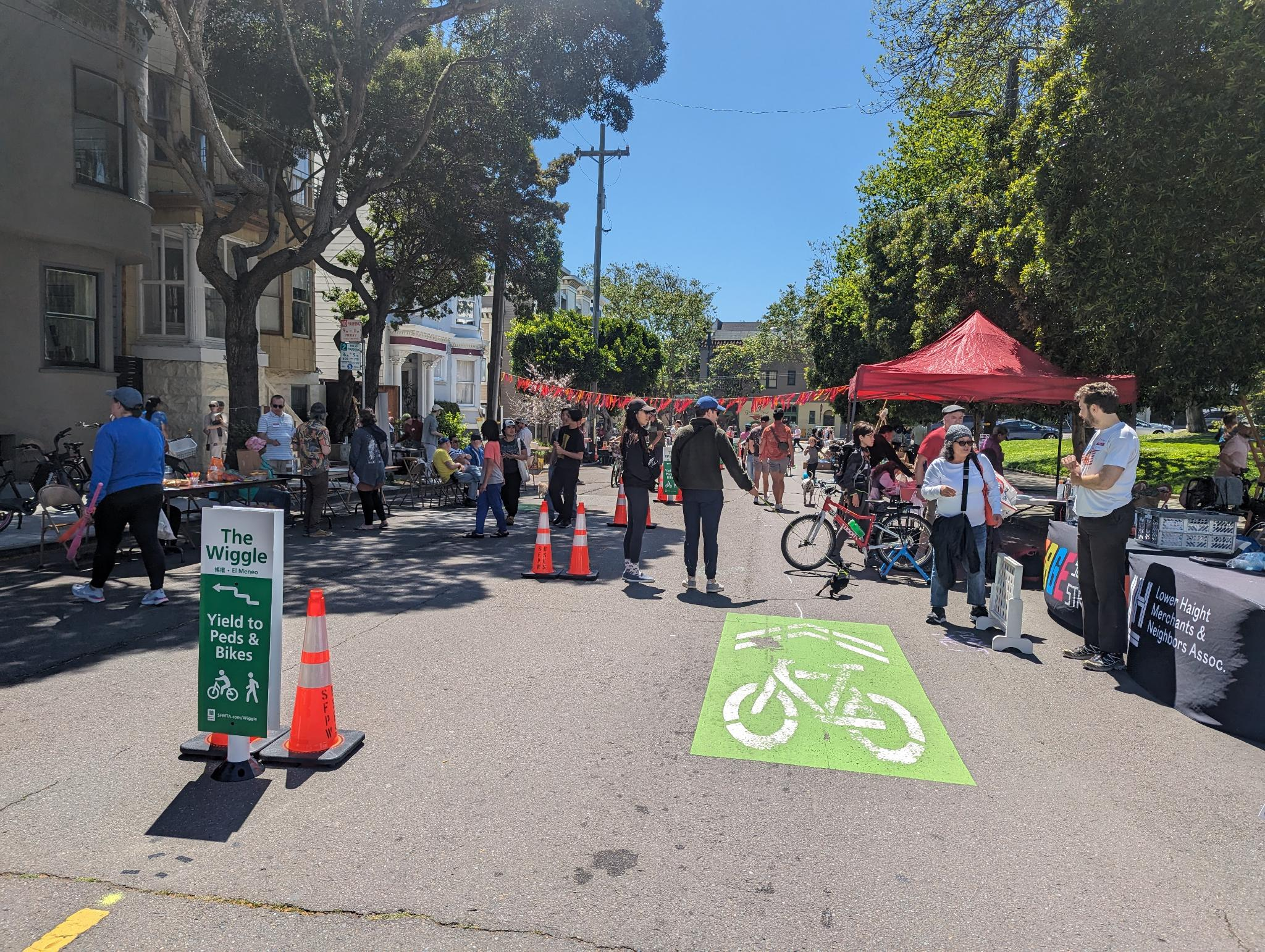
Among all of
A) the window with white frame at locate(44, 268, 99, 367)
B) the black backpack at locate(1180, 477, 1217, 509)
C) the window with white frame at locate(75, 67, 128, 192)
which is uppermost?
the window with white frame at locate(75, 67, 128, 192)

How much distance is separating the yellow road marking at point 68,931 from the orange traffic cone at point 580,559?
678 cm

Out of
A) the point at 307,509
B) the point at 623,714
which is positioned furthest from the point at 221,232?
the point at 623,714

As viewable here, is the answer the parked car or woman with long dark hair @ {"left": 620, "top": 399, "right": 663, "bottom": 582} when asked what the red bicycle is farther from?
the parked car

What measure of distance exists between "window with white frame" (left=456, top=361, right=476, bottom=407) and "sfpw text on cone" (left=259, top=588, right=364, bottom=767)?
39971 millimetres

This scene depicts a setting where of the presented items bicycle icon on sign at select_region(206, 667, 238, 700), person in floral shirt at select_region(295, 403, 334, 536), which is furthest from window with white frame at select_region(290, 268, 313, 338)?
bicycle icon on sign at select_region(206, 667, 238, 700)

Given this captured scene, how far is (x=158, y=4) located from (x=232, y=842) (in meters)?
15.1

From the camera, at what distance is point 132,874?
11.7 feet

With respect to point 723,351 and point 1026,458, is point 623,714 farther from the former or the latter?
point 723,351

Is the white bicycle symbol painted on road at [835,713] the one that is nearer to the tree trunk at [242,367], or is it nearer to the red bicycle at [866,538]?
the red bicycle at [866,538]

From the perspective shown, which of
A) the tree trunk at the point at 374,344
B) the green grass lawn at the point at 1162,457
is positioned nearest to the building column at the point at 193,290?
the tree trunk at the point at 374,344

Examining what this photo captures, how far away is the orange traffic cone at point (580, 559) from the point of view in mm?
9945

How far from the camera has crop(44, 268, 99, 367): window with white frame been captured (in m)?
16.3

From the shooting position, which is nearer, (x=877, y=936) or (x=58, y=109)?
(x=877, y=936)

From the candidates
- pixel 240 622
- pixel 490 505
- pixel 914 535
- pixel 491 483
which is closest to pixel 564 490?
pixel 490 505
